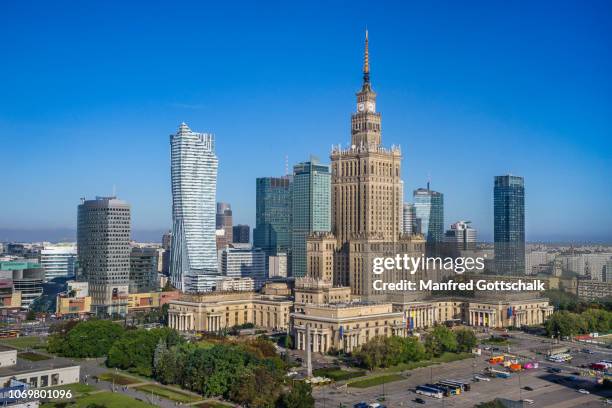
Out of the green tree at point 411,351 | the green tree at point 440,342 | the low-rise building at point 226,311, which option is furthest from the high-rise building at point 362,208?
the green tree at point 411,351

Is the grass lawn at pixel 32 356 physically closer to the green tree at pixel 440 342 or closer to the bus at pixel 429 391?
the bus at pixel 429 391

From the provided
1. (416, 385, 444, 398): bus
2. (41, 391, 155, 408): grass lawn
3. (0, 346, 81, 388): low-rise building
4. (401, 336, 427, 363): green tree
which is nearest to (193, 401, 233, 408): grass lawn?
(41, 391, 155, 408): grass lawn

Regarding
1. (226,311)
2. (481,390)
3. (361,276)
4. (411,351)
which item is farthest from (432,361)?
(226,311)

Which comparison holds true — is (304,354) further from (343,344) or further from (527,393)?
(527,393)
